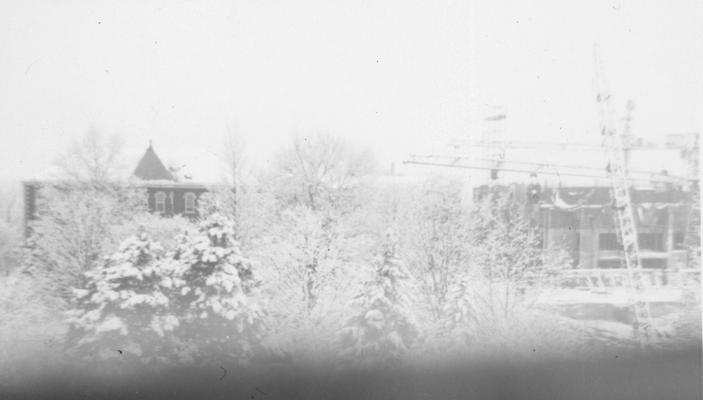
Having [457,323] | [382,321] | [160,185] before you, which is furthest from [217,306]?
[457,323]

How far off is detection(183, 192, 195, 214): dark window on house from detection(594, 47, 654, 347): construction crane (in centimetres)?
269

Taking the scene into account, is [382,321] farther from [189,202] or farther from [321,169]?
[189,202]

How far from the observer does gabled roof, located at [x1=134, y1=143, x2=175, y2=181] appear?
2797 mm

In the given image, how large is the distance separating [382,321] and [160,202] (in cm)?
157

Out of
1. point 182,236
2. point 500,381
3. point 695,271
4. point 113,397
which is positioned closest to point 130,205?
point 182,236

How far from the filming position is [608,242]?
3164 mm

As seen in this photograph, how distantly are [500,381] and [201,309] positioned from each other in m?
2.00

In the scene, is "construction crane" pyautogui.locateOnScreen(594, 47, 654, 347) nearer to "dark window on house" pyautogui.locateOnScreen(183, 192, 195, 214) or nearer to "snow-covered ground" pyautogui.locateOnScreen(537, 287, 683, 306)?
"snow-covered ground" pyautogui.locateOnScreen(537, 287, 683, 306)

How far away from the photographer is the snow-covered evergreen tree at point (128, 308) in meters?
2.77

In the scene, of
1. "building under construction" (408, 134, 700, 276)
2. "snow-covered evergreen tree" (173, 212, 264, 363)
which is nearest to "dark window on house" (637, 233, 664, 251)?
"building under construction" (408, 134, 700, 276)

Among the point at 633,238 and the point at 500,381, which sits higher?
the point at 633,238

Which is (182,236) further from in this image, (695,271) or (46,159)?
(695,271)

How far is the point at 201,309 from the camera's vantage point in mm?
2930

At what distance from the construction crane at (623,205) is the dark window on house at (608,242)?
42 millimetres
